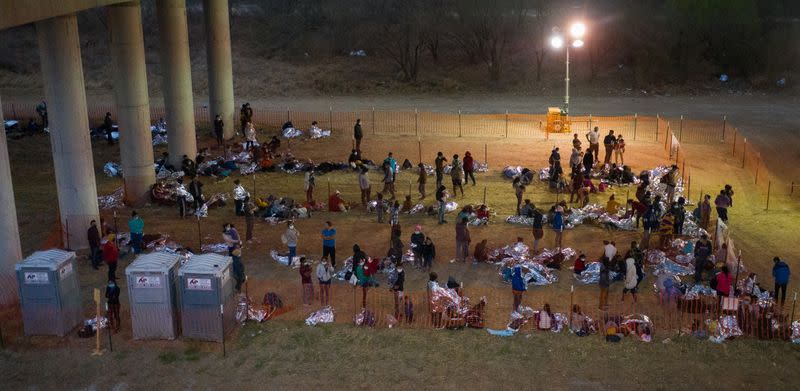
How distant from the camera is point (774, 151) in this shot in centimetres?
3562

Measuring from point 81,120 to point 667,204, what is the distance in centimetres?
1802

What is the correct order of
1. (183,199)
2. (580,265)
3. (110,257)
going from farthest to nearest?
(183,199) < (580,265) < (110,257)

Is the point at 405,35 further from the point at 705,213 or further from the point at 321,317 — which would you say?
the point at 321,317

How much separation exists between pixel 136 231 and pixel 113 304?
5.18m

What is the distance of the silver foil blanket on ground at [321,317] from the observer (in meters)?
18.7

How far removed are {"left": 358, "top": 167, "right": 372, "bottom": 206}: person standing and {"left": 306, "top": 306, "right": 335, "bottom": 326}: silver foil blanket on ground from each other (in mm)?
8597

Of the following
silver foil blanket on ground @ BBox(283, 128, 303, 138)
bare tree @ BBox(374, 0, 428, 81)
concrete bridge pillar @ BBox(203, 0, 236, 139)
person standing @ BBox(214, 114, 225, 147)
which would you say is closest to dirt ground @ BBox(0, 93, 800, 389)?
person standing @ BBox(214, 114, 225, 147)

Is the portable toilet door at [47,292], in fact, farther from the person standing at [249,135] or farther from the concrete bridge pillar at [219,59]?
the concrete bridge pillar at [219,59]

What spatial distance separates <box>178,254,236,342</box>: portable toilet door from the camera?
1728 cm

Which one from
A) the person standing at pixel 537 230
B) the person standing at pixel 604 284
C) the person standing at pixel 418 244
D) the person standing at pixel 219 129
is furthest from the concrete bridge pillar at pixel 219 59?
the person standing at pixel 604 284

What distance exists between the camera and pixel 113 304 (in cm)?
1822

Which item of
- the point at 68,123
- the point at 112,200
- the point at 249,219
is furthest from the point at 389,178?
the point at 68,123

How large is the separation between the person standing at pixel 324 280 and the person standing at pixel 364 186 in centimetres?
750

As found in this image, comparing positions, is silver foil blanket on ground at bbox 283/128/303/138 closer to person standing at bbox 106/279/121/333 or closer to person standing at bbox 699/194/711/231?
person standing at bbox 699/194/711/231
